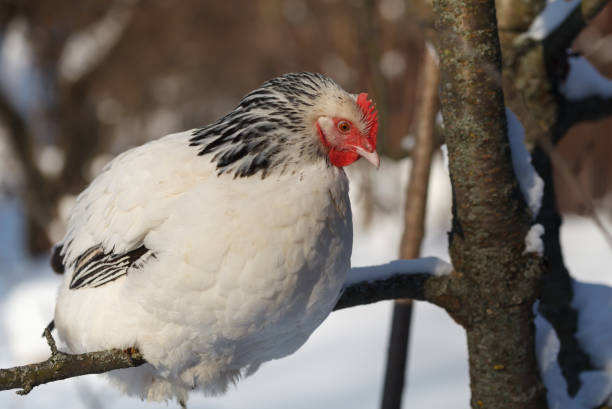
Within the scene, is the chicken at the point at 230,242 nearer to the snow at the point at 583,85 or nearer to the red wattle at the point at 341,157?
the red wattle at the point at 341,157

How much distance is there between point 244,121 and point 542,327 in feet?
4.00

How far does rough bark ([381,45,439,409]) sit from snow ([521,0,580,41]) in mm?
389

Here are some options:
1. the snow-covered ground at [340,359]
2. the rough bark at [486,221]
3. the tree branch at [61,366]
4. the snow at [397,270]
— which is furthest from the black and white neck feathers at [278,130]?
the snow-covered ground at [340,359]

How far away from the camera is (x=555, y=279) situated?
2482 mm

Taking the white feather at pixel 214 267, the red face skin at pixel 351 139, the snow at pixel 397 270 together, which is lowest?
the white feather at pixel 214 267

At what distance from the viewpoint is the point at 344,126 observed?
1777mm

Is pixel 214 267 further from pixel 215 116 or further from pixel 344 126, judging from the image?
pixel 215 116

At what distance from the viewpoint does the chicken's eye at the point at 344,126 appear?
1771 millimetres

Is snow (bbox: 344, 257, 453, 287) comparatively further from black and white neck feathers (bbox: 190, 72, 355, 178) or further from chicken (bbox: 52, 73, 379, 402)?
black and white neck feathers (bbox: 190, 72, 355, 178)

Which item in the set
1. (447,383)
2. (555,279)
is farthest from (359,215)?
(555,279)

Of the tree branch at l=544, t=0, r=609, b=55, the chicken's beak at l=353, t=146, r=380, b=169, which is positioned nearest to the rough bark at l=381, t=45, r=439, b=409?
the tree branch at l=544, t=0, r=609, b=55

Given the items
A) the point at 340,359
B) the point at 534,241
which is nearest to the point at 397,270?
the point at 534,241

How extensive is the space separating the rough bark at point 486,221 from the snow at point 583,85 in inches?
33.3

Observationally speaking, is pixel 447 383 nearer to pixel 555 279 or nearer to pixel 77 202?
pixel 555 279
